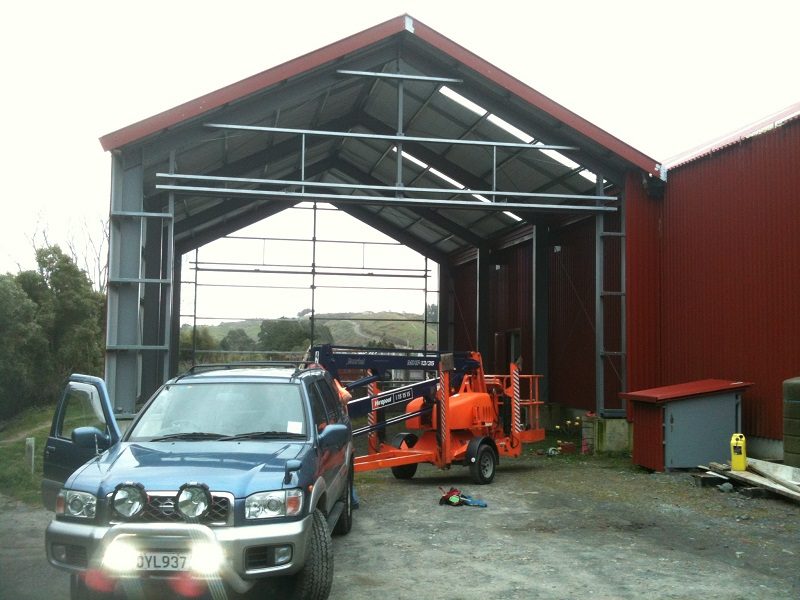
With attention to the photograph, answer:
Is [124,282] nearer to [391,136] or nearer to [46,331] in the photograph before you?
[391,136]

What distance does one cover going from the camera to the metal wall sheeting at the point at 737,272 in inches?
532

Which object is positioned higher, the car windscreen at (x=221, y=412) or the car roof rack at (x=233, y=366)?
the car roof rack at (x=233, y=366)

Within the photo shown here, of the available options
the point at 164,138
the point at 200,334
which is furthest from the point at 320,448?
the point at 200,334

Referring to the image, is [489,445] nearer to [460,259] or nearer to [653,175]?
[653,175]

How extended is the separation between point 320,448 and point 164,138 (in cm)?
1044

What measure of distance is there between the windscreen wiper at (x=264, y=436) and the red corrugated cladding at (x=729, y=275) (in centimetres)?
941

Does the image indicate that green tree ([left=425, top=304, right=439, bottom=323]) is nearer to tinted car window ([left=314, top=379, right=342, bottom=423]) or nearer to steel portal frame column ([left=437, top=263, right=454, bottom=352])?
steel portal frame column ([left=437, top=263, right=454, bottom=352])

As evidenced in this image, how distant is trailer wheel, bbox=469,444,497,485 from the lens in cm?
1308

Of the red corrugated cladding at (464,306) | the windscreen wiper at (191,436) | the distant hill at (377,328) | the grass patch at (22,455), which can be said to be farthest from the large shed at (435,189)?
the windscreen wiper at (191,436)

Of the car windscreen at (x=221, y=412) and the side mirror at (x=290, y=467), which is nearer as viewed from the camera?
the side mirror at (x=290, y=467)

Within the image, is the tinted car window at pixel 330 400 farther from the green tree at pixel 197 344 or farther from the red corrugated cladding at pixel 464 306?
the red corrugated cladding at pixel 464 306

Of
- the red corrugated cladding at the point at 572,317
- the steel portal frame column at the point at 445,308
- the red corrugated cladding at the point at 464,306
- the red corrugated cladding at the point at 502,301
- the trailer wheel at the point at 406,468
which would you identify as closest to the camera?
the trailer wheel at the point at 406,468

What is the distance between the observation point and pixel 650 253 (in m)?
17.5

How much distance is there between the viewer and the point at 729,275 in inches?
590
